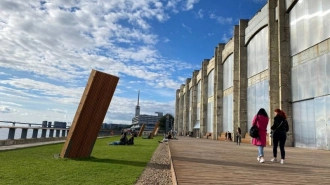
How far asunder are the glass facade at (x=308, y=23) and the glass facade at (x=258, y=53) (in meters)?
4.12

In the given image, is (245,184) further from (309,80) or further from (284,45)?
(284,45)

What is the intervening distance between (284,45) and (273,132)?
648 inches

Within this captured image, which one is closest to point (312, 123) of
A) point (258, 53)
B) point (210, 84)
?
point (258, 53)

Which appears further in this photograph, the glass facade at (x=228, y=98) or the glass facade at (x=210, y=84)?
the glass facade at (x=210, y=84)

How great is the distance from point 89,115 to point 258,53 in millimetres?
22106

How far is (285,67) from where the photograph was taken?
22.4 metres

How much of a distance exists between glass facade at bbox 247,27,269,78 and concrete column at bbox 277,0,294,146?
310cm

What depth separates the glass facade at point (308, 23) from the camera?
725 inches

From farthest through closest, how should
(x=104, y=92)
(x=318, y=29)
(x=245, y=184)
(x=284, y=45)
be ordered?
1. (x=284, y=45)
2. (x=318, y=29)
3. (x=104, y=92)
4. (x=245, y=184)

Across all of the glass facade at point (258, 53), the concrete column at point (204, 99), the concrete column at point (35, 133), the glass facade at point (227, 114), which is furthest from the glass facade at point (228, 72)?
the concrete column at point (35, 133)

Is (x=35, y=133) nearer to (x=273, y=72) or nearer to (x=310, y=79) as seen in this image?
(x=273, y=72)

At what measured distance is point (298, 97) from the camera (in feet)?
69.3

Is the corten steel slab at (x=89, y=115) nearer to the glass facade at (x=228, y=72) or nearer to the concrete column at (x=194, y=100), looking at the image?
the glass facade at (x=228, y=72)

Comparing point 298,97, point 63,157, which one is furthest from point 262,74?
point 63,157
